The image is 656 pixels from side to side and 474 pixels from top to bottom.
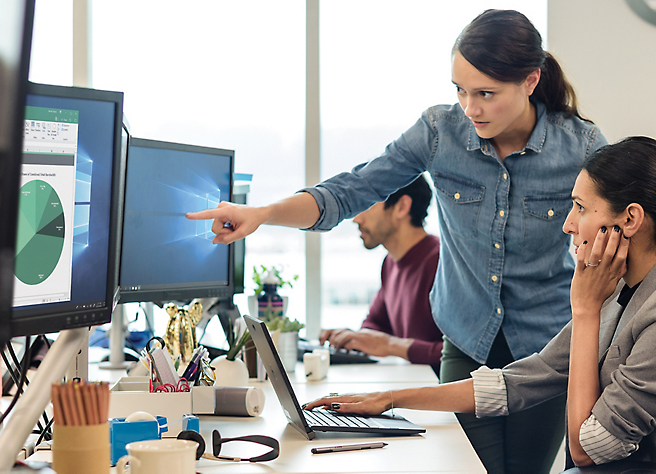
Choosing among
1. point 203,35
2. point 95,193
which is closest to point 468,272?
point 95,193

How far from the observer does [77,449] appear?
69 centimetres

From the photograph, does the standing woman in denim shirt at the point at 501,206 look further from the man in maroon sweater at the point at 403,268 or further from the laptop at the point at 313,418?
the man in maroon sweater at the point at 403,268

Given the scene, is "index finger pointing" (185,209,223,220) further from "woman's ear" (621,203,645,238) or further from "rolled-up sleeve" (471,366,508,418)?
"woman's ear" (621,203,645,238)

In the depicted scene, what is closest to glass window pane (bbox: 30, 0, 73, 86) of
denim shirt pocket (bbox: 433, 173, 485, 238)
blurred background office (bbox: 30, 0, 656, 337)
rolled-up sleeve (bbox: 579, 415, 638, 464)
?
blurred background office (bbox: 30, 0, 656, 337)

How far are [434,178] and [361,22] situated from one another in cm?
149

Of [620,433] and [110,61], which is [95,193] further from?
[110,61]

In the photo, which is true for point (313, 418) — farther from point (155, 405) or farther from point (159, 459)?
point (159, 459)

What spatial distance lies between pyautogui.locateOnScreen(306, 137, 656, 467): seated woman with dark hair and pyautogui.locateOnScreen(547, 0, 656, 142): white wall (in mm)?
1621

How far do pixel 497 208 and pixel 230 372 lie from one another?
79 centimetres

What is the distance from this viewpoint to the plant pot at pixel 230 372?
1.48 meters

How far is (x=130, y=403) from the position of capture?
1081mm

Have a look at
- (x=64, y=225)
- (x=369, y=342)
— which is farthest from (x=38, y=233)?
(x=369, y=342)

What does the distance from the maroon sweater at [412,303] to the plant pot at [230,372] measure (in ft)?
2.25

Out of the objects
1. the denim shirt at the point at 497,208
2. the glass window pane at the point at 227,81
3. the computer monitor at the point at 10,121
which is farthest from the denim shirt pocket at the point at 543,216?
the glass window pane at the point at 227,81
